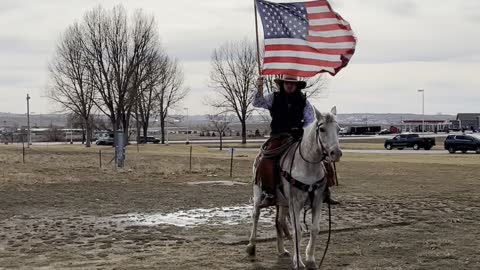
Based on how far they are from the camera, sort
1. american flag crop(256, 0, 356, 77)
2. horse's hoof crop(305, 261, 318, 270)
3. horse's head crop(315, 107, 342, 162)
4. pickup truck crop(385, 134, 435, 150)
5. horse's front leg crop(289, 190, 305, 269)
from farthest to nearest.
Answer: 1. pickup truck crop(385, 134, 435, 150)
2. american flag crop(256, 0, 356, 77)
3. horse's hoof crop(305, 261, 318, 270)
4. horse's front leg crop(289, 190, 305, 269)
5. horse's head crop(315, 107, 342, 162)

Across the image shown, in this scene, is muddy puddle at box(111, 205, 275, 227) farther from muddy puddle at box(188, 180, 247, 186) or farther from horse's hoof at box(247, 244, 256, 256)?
muddy puddle at box(188, 180, 247, 186)

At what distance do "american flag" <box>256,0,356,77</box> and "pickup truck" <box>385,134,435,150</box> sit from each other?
161 feet

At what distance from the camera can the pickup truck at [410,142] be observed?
57.3m

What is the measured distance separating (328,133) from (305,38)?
2882 millimetres

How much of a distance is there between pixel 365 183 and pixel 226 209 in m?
9.70

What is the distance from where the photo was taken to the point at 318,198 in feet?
26.8

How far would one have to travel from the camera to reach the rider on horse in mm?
8703

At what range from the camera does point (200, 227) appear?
40.5 feet

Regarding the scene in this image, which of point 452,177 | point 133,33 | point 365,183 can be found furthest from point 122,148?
point 133,33

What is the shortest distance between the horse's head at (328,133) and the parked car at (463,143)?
139ft

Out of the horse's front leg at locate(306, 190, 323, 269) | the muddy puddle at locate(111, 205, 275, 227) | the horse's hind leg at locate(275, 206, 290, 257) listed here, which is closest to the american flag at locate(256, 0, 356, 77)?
the horse's hind leg at locate(275, 206, 290, 257)

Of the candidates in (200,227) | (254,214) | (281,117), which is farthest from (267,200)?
(200,227)

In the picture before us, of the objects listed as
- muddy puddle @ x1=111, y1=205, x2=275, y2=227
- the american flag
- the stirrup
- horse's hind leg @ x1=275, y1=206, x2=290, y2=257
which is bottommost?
muddy puddle @ x1=111, y1=205, x2=275, y2=227

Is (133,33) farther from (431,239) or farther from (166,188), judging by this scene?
(431,239)
